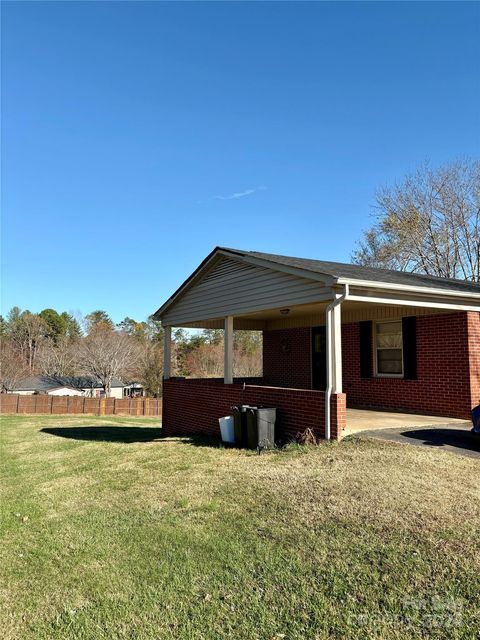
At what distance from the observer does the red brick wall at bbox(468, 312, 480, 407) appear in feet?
32.2

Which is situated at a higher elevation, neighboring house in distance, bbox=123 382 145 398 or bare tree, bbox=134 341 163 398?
bare tree, bbox=134 341 163 398

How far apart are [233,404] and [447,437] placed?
4669 millimetres

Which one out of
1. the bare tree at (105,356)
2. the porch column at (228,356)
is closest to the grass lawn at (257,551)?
the porch column at (228,356)

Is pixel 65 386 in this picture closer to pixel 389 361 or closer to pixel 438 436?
pixel 389 361

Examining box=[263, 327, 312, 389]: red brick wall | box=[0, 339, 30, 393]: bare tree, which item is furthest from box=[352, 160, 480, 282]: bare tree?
box=[0, 339, 30, 393]: bare tree

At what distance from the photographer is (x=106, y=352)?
143 ft

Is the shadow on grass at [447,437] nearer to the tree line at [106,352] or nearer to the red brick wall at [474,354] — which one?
the red brick wall at [474,354]

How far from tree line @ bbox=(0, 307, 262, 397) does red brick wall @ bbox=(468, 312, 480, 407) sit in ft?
110

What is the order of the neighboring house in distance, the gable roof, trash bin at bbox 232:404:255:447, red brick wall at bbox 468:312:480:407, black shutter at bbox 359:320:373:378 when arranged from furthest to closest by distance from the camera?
1. the neighboring house in distance
2. black shutter at bbox 359:320:373:378
3. red brick wall at bbox 468:312:480:407
4. trash bin at bbox 232:404:255:447
5. the gable roof

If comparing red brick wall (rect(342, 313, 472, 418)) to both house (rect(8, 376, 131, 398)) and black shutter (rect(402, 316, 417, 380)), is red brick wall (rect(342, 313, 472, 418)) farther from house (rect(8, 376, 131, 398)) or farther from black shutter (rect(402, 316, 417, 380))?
house (rect(8, 376, 131, 398))

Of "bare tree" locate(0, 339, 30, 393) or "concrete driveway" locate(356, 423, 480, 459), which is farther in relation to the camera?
"bare tree" locate(0, 339, 30, 393)

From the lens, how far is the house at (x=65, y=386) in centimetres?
4231

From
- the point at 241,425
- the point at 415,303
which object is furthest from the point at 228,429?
the point at 415,303

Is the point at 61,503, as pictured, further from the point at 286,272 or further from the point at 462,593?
the point at 286,272
